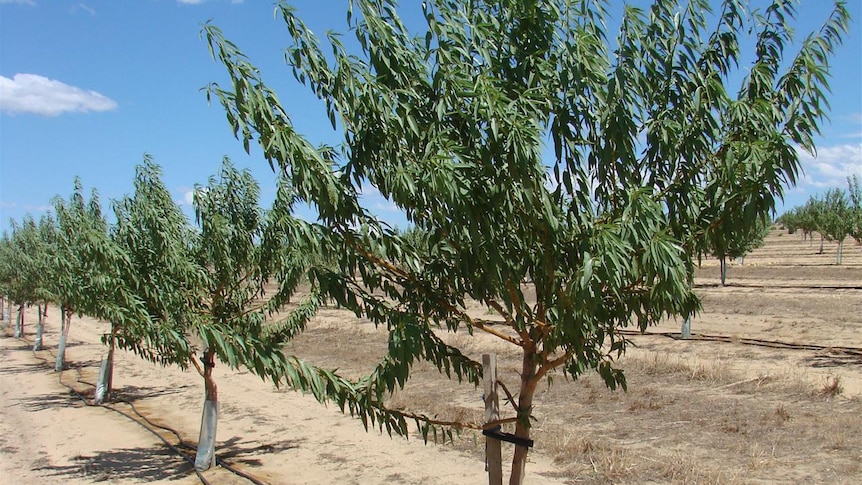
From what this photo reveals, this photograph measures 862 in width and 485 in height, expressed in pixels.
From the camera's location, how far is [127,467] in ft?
39.2

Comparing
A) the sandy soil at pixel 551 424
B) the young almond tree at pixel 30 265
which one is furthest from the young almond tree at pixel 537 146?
the young almond tree at pixel 30 265

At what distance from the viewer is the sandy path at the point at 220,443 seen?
10867 mm

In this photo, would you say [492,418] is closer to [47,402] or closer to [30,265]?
[47,402]

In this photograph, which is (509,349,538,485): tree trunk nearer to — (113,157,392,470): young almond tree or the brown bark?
(113,157,392,470): young almond tree

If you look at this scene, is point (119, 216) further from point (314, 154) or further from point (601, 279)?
point (601, 279)

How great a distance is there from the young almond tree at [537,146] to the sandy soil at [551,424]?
3.21 m

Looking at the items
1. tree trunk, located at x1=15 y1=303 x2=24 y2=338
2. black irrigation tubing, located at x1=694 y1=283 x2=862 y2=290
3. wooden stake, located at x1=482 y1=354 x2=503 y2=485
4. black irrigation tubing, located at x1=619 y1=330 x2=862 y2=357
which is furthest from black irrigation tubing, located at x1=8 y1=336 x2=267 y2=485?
black irrigation tubing, located at x1=694 y1=283 x2=862 y2=290

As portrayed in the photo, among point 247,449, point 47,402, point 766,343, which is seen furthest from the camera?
point 766,343

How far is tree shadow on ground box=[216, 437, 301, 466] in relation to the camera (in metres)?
12.1

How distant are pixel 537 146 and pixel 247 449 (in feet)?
36.3

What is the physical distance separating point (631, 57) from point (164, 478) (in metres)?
10.5

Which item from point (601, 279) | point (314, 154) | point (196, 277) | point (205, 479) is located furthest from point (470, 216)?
point (205, 479)

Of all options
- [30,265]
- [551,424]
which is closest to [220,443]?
[551,424]

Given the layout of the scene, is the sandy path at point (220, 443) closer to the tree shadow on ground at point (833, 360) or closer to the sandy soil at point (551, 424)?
the sandy soil at point (551, 424)
